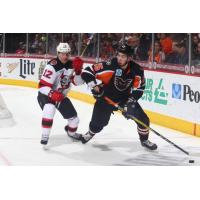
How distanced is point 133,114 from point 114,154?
1.37 ft

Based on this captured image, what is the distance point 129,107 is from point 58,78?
27.2 inches

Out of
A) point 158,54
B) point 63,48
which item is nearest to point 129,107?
Answer: point 63,48

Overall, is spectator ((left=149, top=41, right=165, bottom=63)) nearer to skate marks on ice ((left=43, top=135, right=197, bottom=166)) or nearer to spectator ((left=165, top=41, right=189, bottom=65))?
spectator ((left=165, top=41, right=189, bottom=65))

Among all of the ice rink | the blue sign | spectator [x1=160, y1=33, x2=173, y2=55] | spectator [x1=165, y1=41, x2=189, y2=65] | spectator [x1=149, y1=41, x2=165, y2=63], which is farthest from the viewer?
the blue sign

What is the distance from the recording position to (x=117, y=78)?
5.00 meters

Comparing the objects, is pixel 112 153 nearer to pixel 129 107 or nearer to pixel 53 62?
pixel 129 107

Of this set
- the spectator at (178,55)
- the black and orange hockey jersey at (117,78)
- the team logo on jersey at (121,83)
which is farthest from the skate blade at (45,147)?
the spectator at (178,55)

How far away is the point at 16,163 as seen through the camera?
184 inches

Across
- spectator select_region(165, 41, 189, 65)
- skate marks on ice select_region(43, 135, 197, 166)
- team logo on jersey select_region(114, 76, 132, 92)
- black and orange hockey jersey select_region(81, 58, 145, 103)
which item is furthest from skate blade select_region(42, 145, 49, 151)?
spectator select_region(165, 41, 189, 65)

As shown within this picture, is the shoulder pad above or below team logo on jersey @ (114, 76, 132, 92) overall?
above

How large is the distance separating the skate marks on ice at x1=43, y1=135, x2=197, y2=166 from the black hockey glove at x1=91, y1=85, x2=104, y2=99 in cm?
39

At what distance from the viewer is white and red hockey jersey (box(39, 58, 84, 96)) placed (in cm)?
502

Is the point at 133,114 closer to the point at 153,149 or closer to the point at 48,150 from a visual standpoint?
the point at 153,149

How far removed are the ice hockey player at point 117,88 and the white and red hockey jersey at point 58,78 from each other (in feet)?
0.45
